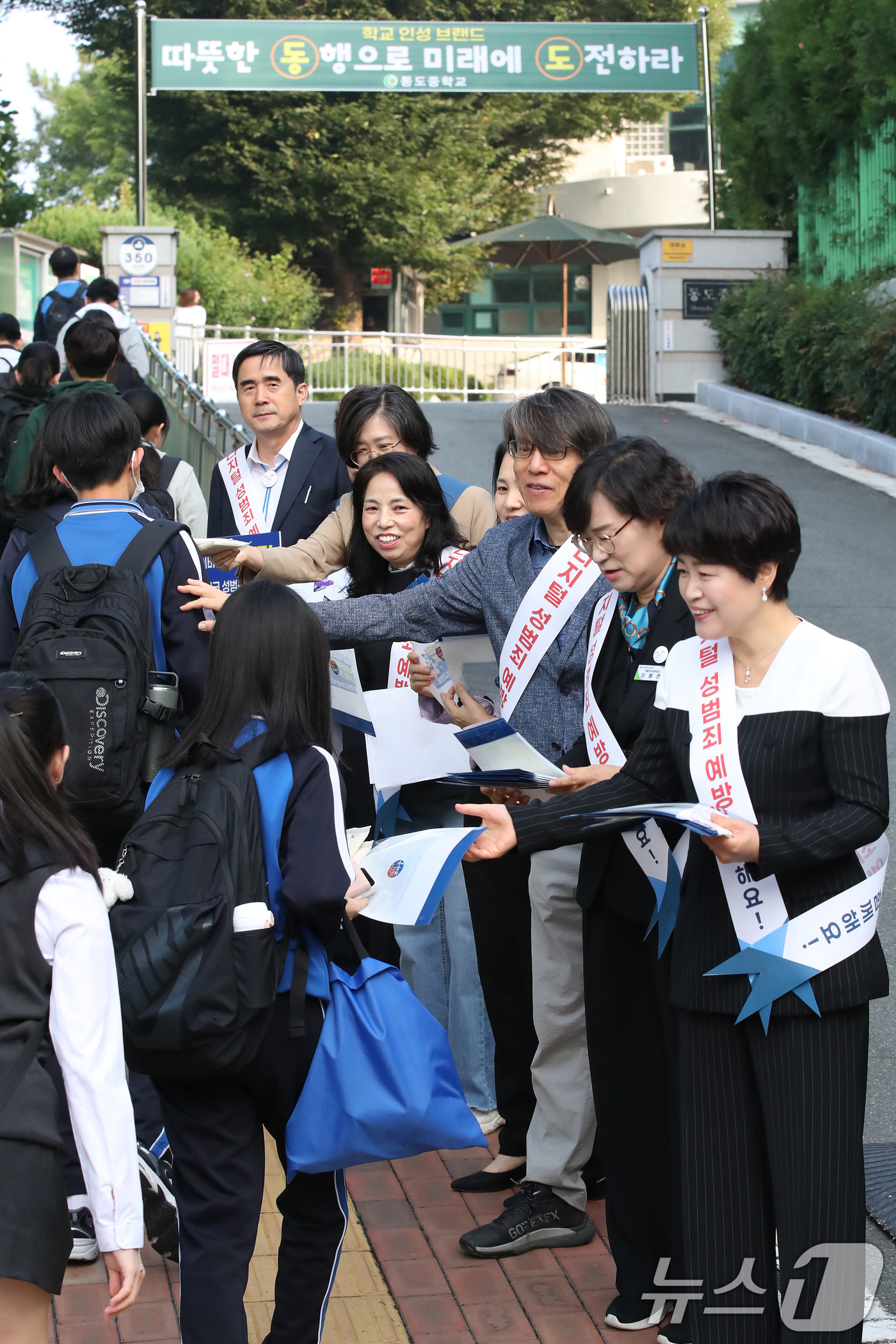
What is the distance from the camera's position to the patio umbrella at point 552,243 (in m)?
32.4

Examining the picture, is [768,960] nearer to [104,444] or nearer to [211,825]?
[211,825]

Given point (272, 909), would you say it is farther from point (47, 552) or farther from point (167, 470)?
point (167, 470)

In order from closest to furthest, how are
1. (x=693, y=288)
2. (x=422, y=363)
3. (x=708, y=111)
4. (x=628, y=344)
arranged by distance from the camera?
(x=693, y=288) < (x=628, y=344) < (x=708, y=111) < (x=422, y=363)

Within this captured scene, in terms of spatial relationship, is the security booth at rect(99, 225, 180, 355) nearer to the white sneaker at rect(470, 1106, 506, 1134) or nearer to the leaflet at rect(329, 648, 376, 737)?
the leaflet at rect(329, 648, 376, 737)

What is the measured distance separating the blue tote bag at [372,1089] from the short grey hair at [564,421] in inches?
59.8

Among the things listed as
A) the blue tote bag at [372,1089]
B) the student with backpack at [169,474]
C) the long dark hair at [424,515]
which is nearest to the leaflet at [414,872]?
the blue tote bag at [372,1089]

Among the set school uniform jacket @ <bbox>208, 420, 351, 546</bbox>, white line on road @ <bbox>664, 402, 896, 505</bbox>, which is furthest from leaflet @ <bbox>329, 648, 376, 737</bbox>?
white line on road @ <bbox>664, 402, 896, 505</bbox>

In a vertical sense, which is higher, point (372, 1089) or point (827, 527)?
point (827, 527)

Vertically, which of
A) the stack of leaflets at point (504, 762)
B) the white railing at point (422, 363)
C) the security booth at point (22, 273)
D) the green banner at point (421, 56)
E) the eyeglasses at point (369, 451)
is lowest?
the stack of leaflets at point (504, 762)

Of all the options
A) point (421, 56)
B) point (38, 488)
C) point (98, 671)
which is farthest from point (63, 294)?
point (421, 56)

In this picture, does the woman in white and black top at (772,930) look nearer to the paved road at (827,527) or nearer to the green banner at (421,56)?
the paved road at (827,527)

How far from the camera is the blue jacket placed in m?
3.57

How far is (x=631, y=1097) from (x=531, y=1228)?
56 centimetres

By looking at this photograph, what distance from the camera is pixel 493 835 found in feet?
9.98
